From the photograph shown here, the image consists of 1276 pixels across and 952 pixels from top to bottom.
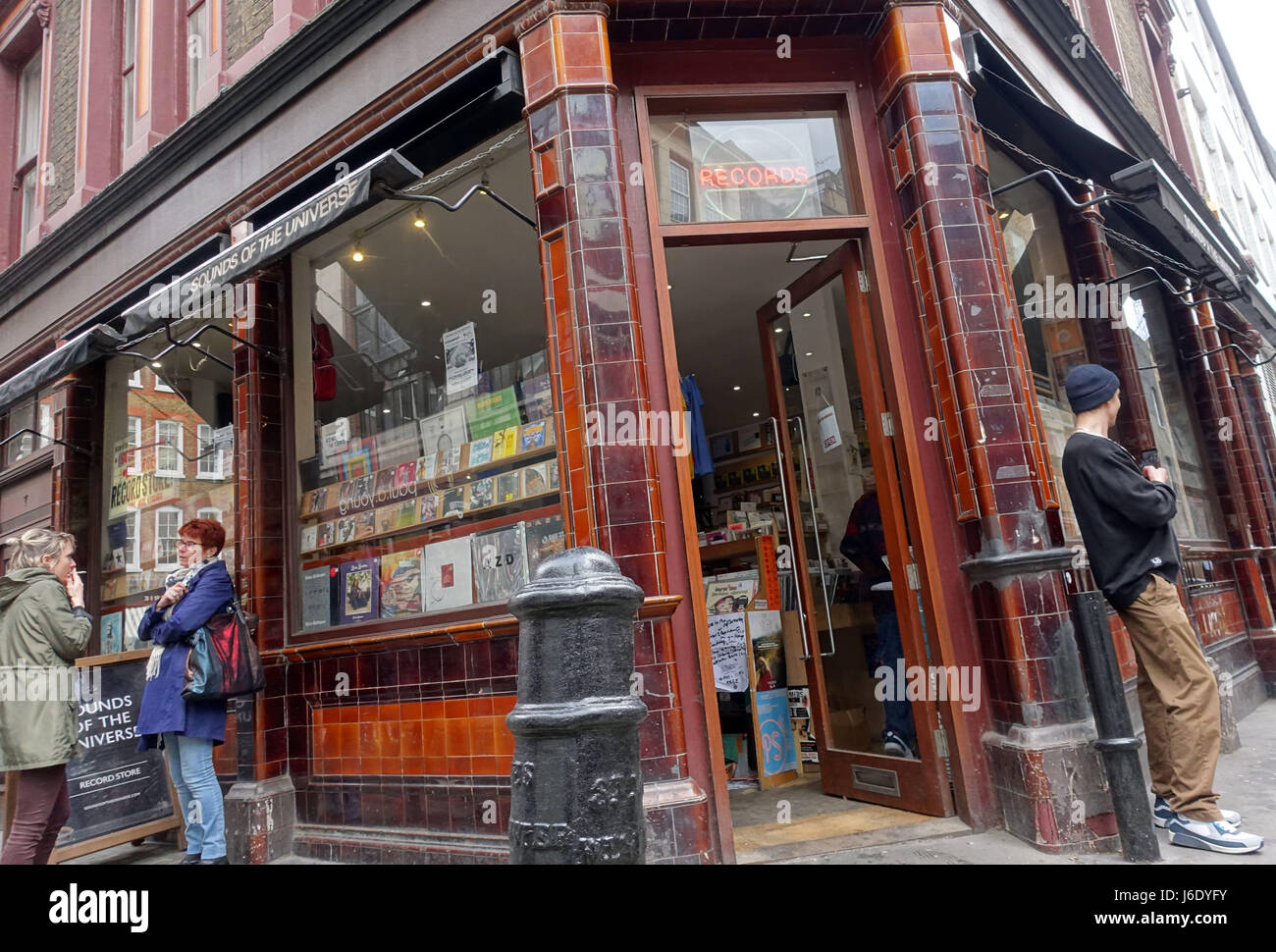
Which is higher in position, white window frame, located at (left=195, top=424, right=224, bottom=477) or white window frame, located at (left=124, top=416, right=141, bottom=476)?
white window frame, located at (left=124, top=416, right=141, bottom=476)

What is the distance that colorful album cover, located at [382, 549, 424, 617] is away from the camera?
17.5ft

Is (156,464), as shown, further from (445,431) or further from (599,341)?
(599,341)

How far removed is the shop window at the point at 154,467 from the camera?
700cm

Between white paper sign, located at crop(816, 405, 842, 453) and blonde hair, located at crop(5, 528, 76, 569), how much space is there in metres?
4.82

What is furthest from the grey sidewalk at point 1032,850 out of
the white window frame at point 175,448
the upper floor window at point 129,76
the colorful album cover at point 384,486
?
the upper floor window at point 129,76

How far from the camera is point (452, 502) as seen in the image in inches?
211

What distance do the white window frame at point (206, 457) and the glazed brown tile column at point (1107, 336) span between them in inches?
298

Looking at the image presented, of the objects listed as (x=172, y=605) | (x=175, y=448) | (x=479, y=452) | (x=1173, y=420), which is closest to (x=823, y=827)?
(x=479, y=452)

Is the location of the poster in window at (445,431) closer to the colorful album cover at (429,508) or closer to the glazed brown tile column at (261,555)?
the colorful album cover at (429,508)

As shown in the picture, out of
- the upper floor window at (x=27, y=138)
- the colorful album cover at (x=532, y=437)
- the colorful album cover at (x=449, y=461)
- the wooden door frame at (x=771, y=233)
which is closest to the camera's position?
the wooden door frame at (x=771, y=233)

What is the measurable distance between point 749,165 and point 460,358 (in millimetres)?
2354

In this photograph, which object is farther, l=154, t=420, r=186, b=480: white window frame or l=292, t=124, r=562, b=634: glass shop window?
l=154, t=420, r=186, b=480: white window frame

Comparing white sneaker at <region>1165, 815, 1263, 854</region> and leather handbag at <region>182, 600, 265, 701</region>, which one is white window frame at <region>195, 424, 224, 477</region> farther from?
white sneaker at <region>1165, 815, 1263, 854</region>

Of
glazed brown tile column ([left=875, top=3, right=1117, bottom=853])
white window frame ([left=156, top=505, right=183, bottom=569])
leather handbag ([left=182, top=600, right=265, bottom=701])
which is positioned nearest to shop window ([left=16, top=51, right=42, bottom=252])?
white window frame ([left=156, top=505, right=183, bottom=569])
